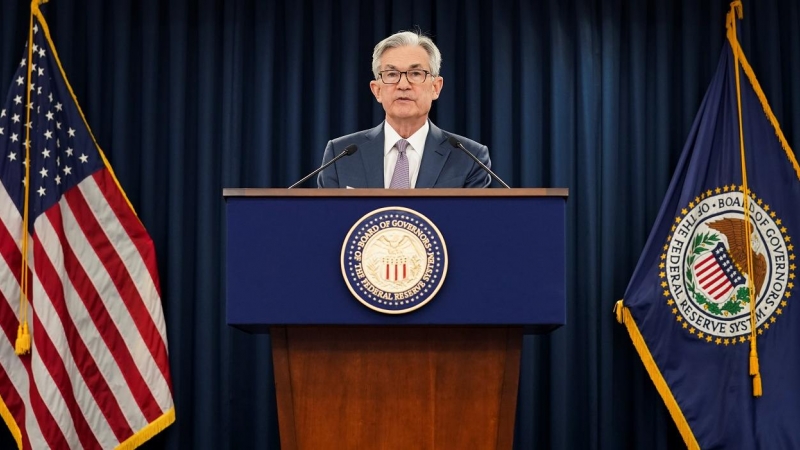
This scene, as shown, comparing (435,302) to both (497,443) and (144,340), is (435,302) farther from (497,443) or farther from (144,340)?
(144,340)

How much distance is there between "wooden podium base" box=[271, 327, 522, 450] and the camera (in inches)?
99.5

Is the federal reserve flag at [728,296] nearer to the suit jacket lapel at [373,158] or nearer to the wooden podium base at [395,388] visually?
the suit jacket lapel at [373,158]

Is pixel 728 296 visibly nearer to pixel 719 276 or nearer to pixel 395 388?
pixel 719 276

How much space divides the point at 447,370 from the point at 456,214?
0.39 meters

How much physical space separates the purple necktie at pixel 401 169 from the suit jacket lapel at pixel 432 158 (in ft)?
0.25

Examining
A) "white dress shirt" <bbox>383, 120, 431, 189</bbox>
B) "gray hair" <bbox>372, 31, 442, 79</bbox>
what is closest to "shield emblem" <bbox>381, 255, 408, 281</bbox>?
"white dress shirt" <bbox>383, 120, 431, 189</bbox>

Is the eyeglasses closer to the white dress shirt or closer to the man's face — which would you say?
the man's face

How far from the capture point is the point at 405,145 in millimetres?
3348

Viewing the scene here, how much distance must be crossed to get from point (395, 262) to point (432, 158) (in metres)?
0.86

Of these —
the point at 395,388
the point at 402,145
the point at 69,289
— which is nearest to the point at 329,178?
the point at 402,145

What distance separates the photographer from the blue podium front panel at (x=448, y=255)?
→ 2.47 m

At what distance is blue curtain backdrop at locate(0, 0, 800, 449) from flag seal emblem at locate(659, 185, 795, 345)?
329 mm

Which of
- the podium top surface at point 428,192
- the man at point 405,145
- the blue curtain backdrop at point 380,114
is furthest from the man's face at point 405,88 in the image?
the blue curtain backdrop at point 380,114

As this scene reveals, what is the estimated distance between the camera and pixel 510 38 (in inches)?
215
